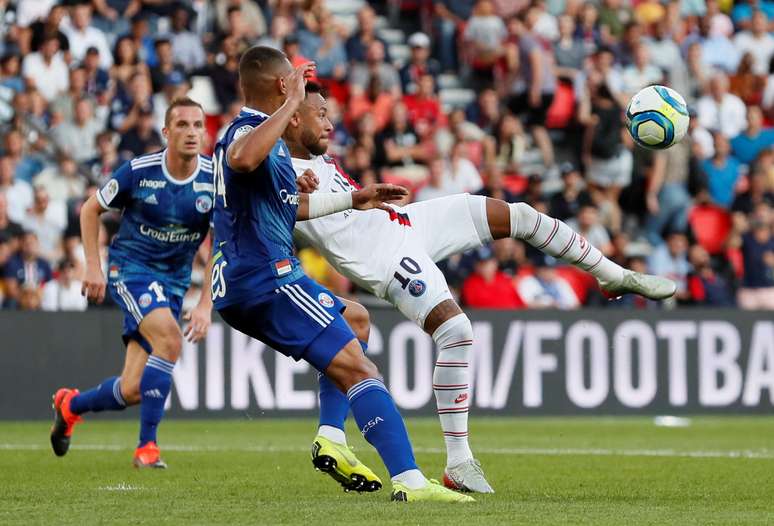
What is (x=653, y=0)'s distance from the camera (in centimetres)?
2234

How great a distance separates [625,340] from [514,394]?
1349 millimetres

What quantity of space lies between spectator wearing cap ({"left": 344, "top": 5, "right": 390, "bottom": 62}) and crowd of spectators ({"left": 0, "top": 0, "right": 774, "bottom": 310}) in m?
0.03

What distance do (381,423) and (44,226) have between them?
10219 mm

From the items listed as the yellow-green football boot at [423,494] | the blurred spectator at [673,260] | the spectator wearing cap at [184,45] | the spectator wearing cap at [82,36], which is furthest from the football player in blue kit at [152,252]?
the blurred spectator at [673,260]

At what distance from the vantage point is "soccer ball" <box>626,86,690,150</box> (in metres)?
8.40

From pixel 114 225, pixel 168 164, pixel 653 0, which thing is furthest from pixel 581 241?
pixel 653 0

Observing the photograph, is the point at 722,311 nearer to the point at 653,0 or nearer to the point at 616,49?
the point at 616,49

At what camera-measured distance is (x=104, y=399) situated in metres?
10.3

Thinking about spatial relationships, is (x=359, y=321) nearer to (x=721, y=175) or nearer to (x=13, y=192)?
(x=13, y=192)

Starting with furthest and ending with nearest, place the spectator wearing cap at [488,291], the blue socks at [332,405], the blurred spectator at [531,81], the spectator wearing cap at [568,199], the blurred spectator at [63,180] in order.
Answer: the blurred spectator at [531,81], the spectator wearing cap at [568,199], the blurred spectator at [63,180], the spectator wearing cap at [488,291], the blue socks at [332,405]

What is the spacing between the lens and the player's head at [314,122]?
8047mm

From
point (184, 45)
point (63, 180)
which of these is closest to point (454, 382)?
point (63, 180)

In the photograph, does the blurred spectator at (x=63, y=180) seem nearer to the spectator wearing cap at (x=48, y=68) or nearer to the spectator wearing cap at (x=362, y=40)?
the spectator wearing cap at (x=48, y=68)

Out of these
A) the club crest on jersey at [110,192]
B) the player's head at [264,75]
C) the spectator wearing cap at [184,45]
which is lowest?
the club crest on jersey at [110,192]
